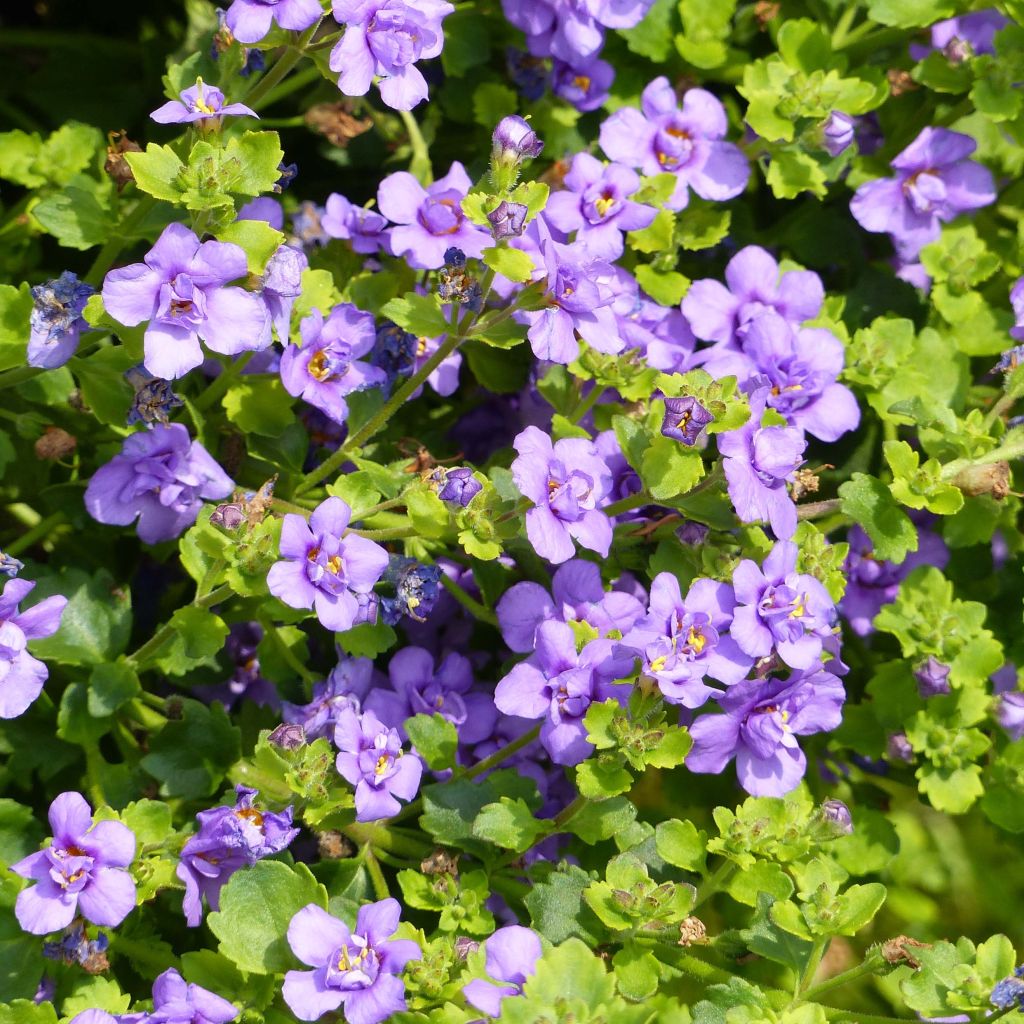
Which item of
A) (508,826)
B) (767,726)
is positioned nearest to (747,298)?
(767,726)

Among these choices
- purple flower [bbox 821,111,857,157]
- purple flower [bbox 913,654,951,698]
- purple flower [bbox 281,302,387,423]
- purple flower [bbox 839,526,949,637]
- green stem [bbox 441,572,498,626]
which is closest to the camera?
purple flower [bbox 281,302,387,423]

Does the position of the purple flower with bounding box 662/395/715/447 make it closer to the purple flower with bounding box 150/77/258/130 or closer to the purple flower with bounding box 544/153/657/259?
the purple flower with bounding box 544/153/657/259

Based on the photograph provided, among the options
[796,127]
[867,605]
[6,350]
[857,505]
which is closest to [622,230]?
[796,127]

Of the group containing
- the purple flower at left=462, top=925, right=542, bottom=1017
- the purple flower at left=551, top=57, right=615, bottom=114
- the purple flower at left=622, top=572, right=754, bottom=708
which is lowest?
the purple flower at left=462, top=925, right=542, bottom=1017

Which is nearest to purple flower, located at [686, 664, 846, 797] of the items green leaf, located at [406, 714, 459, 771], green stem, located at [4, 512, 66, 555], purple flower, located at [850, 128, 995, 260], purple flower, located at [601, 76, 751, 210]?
green leaf, located at [406, 714, 459, 771]

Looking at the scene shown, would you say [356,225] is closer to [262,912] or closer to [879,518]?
[879,518]

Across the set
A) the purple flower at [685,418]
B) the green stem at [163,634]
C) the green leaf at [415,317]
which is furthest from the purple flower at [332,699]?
the purple flower at [685,418]
